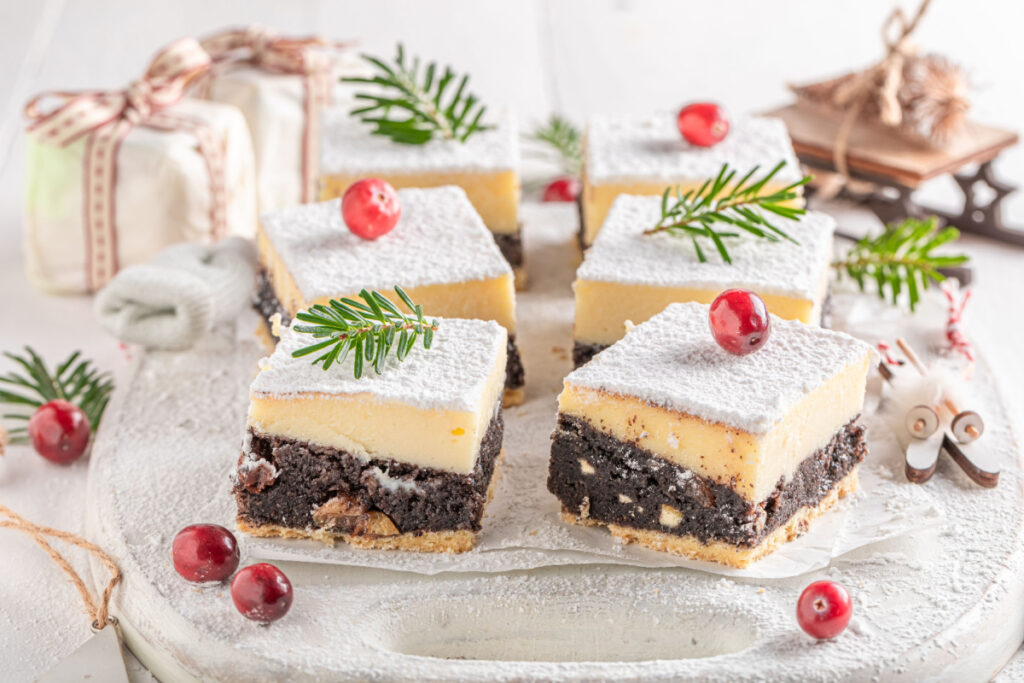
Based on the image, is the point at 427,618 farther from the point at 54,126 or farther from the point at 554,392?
the point at 54,126

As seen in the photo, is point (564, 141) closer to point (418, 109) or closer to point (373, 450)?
point (418, 109)

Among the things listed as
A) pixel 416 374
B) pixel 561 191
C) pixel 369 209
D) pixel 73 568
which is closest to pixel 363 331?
pixel 416 374

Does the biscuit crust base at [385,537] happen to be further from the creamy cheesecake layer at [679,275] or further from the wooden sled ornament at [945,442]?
the wooden sled ornament at [945,442]

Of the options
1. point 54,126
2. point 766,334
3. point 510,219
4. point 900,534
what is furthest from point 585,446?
point 54,126

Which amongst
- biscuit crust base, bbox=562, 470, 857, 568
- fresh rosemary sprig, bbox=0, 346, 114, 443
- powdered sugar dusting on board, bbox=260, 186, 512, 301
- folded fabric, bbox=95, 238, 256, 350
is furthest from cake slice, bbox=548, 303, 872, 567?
fresh rosemary sprig, bbox=0, 346, 114, 443

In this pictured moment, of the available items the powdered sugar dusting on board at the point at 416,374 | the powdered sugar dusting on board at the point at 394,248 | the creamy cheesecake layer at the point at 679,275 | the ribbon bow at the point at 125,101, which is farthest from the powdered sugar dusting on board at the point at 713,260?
the ribbon bow at the point at 125,101
